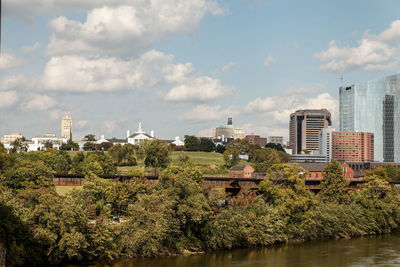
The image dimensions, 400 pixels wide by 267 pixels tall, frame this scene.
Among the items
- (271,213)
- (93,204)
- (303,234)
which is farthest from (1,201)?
(303,234)

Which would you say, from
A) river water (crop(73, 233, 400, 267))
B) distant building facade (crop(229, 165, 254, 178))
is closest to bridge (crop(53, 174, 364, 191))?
river water (crop(73, 233, 400, 267))

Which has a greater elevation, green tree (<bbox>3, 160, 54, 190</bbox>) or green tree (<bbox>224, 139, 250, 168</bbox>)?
green tree (<bbox>224, 139, 250, 168</bbox>)

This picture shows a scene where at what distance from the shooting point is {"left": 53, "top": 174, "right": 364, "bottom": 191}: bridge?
69.0 metres

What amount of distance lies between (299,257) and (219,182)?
2323 centimetres

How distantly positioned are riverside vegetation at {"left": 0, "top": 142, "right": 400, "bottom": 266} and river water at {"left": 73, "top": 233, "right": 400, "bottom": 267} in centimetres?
140

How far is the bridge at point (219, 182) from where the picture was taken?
69.0m

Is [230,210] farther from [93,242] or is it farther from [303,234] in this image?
[93,242]

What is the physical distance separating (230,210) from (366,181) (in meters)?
34.1

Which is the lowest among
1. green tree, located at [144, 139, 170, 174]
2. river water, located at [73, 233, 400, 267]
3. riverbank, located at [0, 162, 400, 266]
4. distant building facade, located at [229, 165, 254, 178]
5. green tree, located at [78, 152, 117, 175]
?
river water, located at [73, 233, 400, 267]

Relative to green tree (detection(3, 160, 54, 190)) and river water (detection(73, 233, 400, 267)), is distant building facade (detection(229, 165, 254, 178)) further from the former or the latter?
green tree (detection(3, 160, 54, 190))

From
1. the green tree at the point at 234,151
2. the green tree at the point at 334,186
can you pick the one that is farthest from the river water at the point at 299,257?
the green tree at the point at 234,151

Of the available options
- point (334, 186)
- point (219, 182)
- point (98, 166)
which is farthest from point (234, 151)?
point (219, 182)

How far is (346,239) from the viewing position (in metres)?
66.3

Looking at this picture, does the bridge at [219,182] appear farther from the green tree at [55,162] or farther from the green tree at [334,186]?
the green tree at [55,162]
